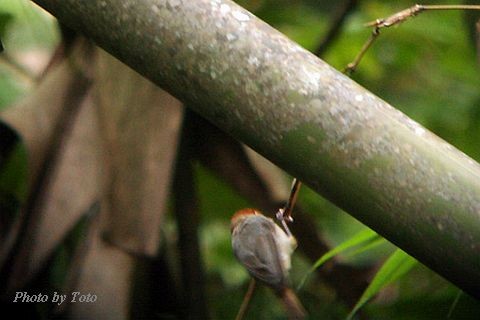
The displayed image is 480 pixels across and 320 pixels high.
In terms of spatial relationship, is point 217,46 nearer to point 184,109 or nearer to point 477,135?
point 184,109

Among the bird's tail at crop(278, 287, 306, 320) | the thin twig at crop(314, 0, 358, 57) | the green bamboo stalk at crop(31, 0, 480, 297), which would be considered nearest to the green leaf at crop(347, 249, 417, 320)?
the bird's tail at crop(278, 287, 306, 320)

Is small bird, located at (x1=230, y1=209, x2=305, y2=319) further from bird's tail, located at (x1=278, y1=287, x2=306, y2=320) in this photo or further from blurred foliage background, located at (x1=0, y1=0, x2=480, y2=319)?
blurred foliage background, located at (x1=0, y1=0, x2=480, y2=319)

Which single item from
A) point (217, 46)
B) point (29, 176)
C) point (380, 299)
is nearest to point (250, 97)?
point (217, 46)

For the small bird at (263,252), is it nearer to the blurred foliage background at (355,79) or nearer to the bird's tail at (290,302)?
the bird's tail at (290,302)

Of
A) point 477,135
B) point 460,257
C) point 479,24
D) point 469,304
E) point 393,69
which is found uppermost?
point 393,69

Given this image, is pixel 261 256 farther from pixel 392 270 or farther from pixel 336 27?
pixel 336 27

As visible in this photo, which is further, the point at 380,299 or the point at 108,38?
the point at 380,299

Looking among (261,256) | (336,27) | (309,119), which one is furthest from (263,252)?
(336,27)
